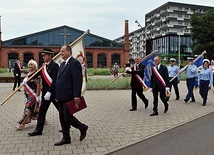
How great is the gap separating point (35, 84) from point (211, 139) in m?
4.29

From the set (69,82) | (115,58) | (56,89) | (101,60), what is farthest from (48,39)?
(69,82)

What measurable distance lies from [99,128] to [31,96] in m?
1.88

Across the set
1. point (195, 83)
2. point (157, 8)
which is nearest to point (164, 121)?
point (195, 83)

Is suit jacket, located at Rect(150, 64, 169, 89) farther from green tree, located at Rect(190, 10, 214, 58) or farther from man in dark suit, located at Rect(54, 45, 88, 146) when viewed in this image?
green tree, located at Rect(190, 10, 214, 58)

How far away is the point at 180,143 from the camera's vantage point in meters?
6.02

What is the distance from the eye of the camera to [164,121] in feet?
27.3

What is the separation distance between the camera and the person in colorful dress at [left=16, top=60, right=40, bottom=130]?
7.11 m

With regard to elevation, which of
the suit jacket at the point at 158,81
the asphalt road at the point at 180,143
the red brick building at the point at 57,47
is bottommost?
the asphalt road at the point at 180,143

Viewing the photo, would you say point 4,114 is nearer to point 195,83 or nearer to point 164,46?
point 195,83

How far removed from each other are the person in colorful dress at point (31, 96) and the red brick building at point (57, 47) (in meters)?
56.9

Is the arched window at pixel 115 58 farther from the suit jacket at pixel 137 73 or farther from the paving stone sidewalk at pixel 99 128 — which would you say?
the suit jacket at pixel 137 73

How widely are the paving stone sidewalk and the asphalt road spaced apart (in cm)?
24

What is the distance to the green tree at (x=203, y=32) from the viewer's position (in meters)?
53.6

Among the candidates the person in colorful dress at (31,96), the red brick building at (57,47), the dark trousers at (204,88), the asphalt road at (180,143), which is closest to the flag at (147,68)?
the dark trousers at (204,88)
